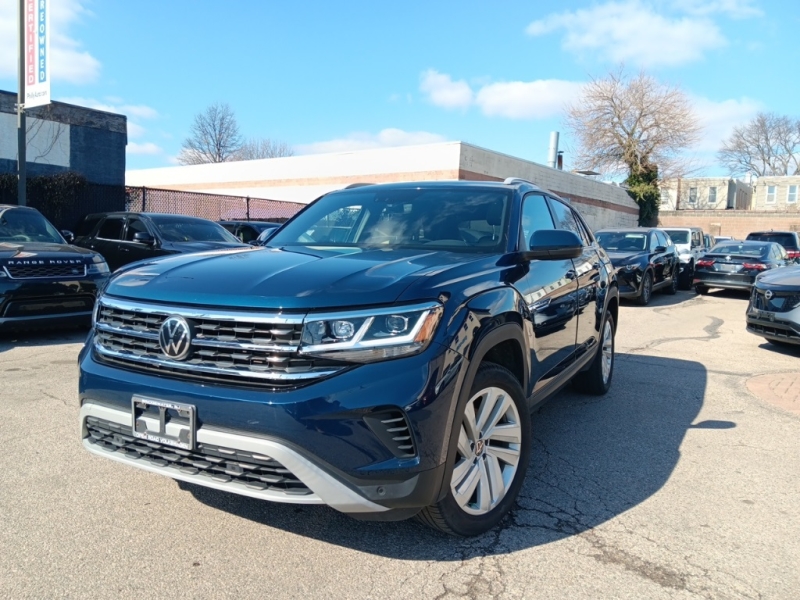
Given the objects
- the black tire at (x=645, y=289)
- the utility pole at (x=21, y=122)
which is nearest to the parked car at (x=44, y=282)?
the utility pole at (x=21, y=122)

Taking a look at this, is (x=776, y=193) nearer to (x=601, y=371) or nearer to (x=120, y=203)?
(x=120, y=203)

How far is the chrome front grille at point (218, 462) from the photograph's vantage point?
2.47m

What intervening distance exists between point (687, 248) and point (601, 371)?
14713 millimetres


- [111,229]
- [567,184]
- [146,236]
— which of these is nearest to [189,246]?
[146,236]

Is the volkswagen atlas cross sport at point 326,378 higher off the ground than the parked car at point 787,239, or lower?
lower

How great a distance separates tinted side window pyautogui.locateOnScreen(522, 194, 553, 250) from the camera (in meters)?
3.96

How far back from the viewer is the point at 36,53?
42.4ft

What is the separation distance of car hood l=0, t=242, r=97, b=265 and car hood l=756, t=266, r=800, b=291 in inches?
333

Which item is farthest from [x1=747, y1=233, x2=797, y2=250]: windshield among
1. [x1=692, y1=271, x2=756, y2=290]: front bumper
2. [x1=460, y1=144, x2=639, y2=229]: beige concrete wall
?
[x1=460, y1=144, x2=639, y2=229]: beige concrete wall

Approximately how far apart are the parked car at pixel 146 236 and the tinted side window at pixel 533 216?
261 inches

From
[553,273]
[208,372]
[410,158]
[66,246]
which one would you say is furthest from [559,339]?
[410,158]

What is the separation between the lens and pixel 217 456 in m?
2.55

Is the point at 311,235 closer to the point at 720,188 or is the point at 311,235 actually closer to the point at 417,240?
the point at 417,240

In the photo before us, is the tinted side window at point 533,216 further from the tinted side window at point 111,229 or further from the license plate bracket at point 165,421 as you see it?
the tinted side window at point 111,229
